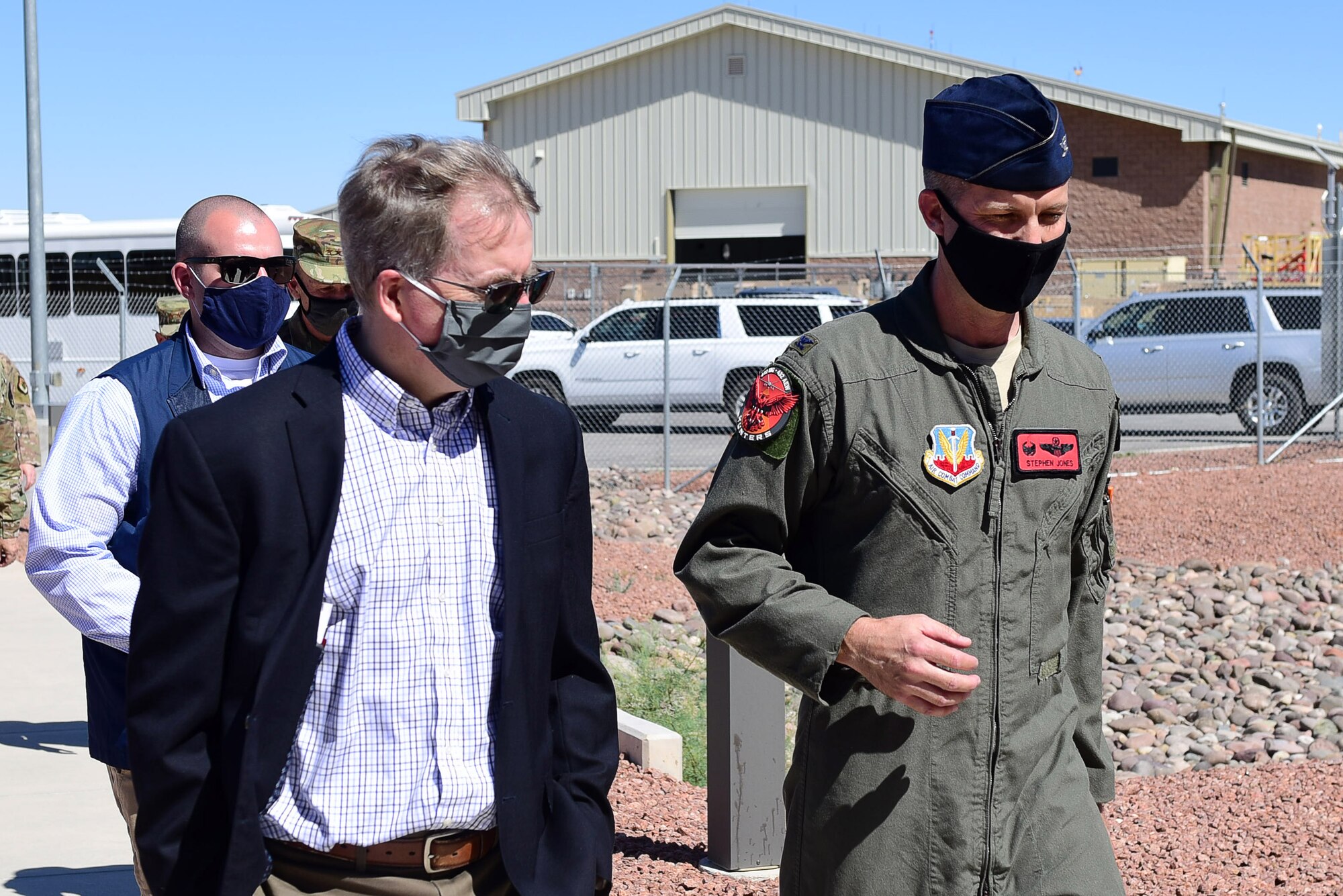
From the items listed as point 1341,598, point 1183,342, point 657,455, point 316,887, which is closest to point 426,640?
point 316,887

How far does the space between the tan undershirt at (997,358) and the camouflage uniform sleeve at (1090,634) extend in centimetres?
26

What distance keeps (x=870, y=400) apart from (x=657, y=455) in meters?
15.6

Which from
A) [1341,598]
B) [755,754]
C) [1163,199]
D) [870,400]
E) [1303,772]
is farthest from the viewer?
[1163,199]

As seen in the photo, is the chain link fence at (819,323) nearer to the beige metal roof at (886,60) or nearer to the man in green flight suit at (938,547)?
the beige metal roof at (886,60)

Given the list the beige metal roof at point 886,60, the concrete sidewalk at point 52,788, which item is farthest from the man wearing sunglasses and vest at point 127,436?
the beige metal roof at point 886,60

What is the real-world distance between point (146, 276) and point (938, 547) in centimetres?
2413

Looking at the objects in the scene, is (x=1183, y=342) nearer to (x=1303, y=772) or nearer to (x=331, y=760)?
(x=1303, y=772)

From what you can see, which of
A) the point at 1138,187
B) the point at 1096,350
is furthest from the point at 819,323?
the point at 1138,187

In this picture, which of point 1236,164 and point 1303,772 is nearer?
point 1303,772

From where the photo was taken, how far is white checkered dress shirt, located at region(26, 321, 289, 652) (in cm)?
310

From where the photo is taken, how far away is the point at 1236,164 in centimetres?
3450

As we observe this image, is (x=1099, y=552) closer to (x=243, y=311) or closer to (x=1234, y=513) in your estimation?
(x=243, y=311)

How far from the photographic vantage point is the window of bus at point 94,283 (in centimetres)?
2442

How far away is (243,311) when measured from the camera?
3.78 meters
